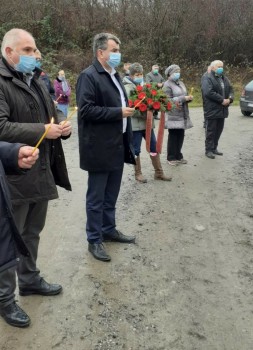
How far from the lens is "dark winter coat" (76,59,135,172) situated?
12.1 feet

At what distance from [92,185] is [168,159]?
399 centimetres

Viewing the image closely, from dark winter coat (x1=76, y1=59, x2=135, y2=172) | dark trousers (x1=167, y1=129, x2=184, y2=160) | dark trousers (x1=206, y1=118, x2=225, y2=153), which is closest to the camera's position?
dark winter coat (x1=76, y1=59, x2=135, y2=172)

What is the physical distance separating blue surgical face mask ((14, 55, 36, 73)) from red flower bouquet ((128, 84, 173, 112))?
9.76 feet

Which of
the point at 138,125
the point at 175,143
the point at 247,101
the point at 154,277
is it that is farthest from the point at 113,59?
the point at 247,101

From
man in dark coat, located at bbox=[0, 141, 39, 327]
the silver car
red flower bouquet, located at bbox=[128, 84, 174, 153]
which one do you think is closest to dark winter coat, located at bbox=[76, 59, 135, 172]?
man in dark coat, located at bbox=[0, 141, 39, 327]

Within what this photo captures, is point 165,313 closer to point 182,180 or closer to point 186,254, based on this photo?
point 186,254

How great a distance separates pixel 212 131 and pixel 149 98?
252cm

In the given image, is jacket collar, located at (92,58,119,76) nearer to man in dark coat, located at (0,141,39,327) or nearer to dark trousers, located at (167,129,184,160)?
man in dark coat, located at (0,141,39,327)

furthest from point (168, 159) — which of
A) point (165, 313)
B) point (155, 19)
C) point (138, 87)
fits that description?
point (155, 19)

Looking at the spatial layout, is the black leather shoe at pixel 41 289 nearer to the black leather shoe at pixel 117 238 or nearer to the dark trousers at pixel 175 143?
the black leather shoe at pixel 117 238

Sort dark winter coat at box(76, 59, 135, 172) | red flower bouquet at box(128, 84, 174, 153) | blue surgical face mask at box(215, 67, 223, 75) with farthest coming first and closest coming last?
blue surgical face mask at box(215, 67, 223, 75) < red flower bouquet at box(128, 84, 174, 153) < dark winter coat at box(76, 59, 135, 172)

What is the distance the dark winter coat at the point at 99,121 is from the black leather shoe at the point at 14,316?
1.46 metres

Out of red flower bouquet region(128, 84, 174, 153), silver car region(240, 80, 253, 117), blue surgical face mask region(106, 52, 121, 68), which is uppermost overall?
blue surgical face mask region(106, 52, 121, 68)

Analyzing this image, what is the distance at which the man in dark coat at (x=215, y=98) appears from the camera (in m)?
7.78
